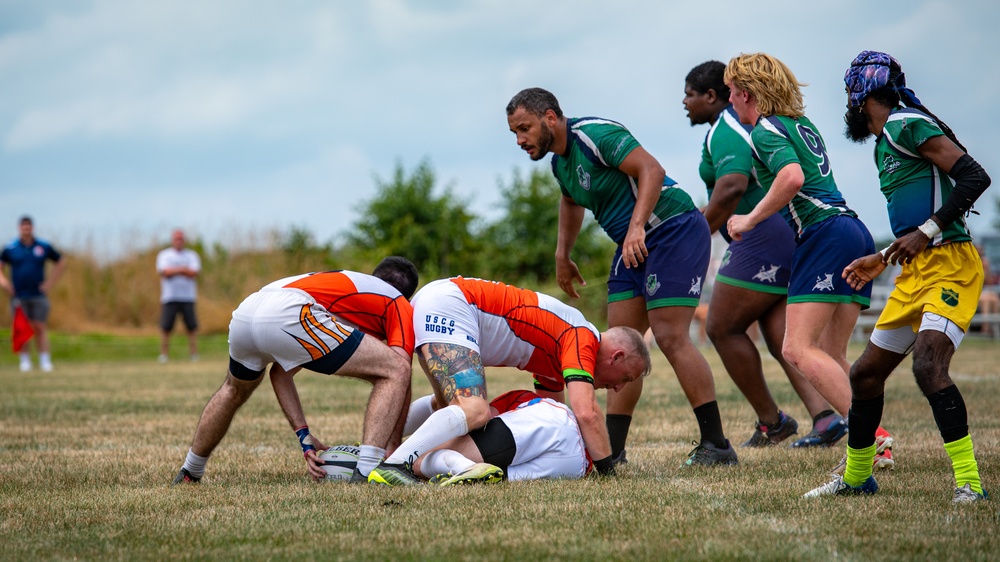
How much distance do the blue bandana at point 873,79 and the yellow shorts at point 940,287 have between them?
65cm

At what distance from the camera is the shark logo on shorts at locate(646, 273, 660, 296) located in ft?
18.7

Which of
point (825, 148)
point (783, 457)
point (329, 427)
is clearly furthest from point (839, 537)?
point (329, 427)

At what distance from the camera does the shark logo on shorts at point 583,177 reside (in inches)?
230

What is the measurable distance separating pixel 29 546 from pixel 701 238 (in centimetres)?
376

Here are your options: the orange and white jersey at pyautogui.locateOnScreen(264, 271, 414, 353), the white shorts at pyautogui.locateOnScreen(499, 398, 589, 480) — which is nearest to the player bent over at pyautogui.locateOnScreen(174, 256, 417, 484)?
the orange and white jersey at pyautogui.locateOnScreen(264, 271, 414, 353)

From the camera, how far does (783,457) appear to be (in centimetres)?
589

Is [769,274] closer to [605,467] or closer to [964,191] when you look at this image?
[605,467]

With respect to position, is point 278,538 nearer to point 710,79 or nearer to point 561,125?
point 561,125

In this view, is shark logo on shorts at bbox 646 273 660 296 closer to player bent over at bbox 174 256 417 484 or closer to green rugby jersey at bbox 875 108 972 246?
player bent over at bbox 174 256 417 484

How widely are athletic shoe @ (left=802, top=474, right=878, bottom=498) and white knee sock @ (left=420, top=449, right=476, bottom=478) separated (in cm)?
157

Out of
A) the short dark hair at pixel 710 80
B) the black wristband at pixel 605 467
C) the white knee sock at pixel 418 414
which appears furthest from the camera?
the short dark hair at pixel 710 80

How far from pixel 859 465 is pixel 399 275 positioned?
250cm

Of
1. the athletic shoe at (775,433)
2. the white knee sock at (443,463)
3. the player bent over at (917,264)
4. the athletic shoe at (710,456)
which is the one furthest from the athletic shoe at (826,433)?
the white knee sock at (443,463)

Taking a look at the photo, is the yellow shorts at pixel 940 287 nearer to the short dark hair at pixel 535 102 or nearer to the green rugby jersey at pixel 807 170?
the green rugby jersey at pixel 807 170
